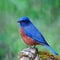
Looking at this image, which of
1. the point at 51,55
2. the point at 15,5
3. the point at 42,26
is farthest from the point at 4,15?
the point at 51,55

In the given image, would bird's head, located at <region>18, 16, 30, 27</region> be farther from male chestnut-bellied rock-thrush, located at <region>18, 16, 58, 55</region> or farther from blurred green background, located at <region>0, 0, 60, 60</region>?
blurred green background, located at <region>0, 0, 60, 60</region>

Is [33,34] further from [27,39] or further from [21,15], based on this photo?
[21,15]

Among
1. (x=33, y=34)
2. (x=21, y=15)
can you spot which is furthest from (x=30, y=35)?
(x=21, y=15)

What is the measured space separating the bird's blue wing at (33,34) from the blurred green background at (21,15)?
0.10 m

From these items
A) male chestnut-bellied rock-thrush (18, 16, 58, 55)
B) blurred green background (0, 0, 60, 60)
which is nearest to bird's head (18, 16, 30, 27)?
male chestnut-bellied rock-thrush (18, 16, 58, 55)

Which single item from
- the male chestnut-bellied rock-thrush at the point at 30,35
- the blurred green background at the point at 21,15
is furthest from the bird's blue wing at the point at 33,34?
the blurred green background at the point at 21,15

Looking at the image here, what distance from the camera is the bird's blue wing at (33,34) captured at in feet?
6.47

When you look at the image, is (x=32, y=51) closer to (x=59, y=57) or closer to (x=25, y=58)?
(x=25, y=58)

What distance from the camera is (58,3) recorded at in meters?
2.13

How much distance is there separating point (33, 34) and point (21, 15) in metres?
0.20

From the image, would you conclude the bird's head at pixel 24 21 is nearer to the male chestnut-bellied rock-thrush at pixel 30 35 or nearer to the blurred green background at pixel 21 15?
the male chestnut-bellied rock-thrush at pixel 30 35

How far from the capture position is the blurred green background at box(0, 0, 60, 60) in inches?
83.1

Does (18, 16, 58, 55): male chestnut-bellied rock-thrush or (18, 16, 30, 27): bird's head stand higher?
(18, 16, 30, 27): bird's head

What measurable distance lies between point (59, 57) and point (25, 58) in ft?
0.91
